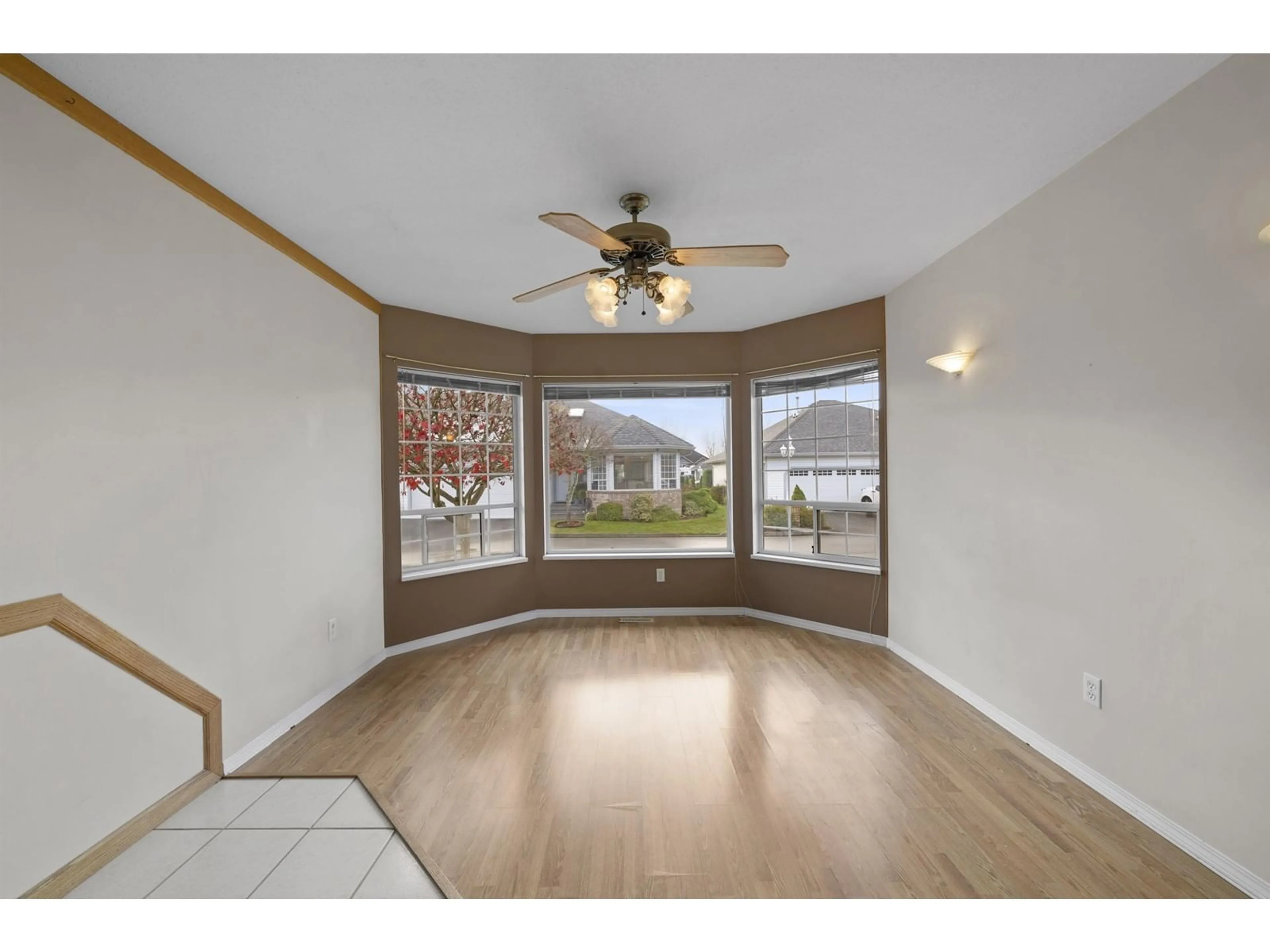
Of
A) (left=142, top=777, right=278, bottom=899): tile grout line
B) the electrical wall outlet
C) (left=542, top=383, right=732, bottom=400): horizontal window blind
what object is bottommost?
(left=142, top=777, right=278, bottom=899): tile grout line

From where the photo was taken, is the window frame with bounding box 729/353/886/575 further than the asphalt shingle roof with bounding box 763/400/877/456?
No

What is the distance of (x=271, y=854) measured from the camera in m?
1.96

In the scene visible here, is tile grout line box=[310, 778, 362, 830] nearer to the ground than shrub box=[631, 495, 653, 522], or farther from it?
nearer to the ground

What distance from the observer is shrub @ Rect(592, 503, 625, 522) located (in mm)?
5078

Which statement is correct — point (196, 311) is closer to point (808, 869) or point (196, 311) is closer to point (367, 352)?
point (367, 352)

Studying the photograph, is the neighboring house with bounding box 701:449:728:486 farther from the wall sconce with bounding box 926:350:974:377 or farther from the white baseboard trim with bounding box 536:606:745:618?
the wall sconce with bounding box 926:350:974:377

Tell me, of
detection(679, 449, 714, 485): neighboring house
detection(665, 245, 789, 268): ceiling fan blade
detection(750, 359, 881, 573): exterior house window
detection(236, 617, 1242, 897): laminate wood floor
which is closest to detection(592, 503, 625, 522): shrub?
detection(679, 449, 714, 485): neighboring house

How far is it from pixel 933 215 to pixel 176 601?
3719 mm

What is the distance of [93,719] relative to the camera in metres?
1.90

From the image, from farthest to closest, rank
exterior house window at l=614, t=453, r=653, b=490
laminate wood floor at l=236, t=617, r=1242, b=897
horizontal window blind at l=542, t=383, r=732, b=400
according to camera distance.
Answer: exterior house window at l=614, t=453, r=653, b=490 < horizontal window blind at l=542, t=383, r=732, b=400 < laminate wood floor at l=236, t=617, r=1242, b=897

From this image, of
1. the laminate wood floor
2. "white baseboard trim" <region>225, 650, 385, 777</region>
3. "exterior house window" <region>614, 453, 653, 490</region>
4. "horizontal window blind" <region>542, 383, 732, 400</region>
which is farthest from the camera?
"exterior house window" <region>614, 453, 653, 490</region>

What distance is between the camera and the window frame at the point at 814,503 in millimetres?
4129

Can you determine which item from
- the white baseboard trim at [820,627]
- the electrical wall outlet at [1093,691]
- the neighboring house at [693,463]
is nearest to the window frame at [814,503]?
the neighboring house at [693,463]

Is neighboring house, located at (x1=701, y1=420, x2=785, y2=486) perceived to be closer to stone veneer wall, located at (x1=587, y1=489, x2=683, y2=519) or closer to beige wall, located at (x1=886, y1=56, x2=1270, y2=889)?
stone veneer wall, located at (x1=587, y1=489, x2=683, y2=519)
